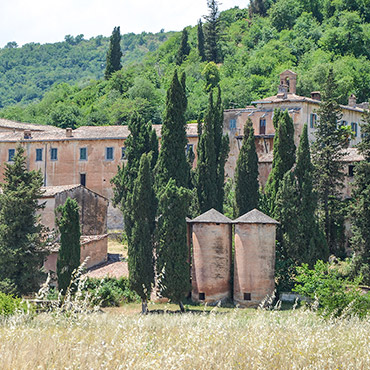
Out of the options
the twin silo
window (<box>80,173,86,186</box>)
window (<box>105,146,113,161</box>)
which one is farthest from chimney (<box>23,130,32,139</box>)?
the twin silo

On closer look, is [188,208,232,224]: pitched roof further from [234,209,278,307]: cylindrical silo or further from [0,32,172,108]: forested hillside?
[0,32,172,108]: forested hillside

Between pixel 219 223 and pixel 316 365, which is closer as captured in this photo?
pixel 316 365

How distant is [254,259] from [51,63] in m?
160

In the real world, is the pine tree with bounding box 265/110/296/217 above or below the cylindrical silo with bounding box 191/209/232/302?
above

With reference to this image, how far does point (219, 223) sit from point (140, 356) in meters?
20.0

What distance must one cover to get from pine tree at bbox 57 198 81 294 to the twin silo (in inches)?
185

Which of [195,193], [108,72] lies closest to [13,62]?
[108,72]

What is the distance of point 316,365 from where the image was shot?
951 cm

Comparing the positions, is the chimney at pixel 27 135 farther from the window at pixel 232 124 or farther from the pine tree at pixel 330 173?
the pine tree at pixel 330 173

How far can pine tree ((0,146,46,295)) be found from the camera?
26.8m

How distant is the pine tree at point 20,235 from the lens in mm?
26766

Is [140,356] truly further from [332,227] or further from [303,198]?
[332,227]

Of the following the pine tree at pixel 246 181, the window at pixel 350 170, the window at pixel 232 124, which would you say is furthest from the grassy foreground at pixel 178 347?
the window at pixel 232 124

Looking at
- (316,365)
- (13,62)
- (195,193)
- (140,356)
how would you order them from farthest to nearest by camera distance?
(13,62) → (195,193) → (316,365) → (140,356)
